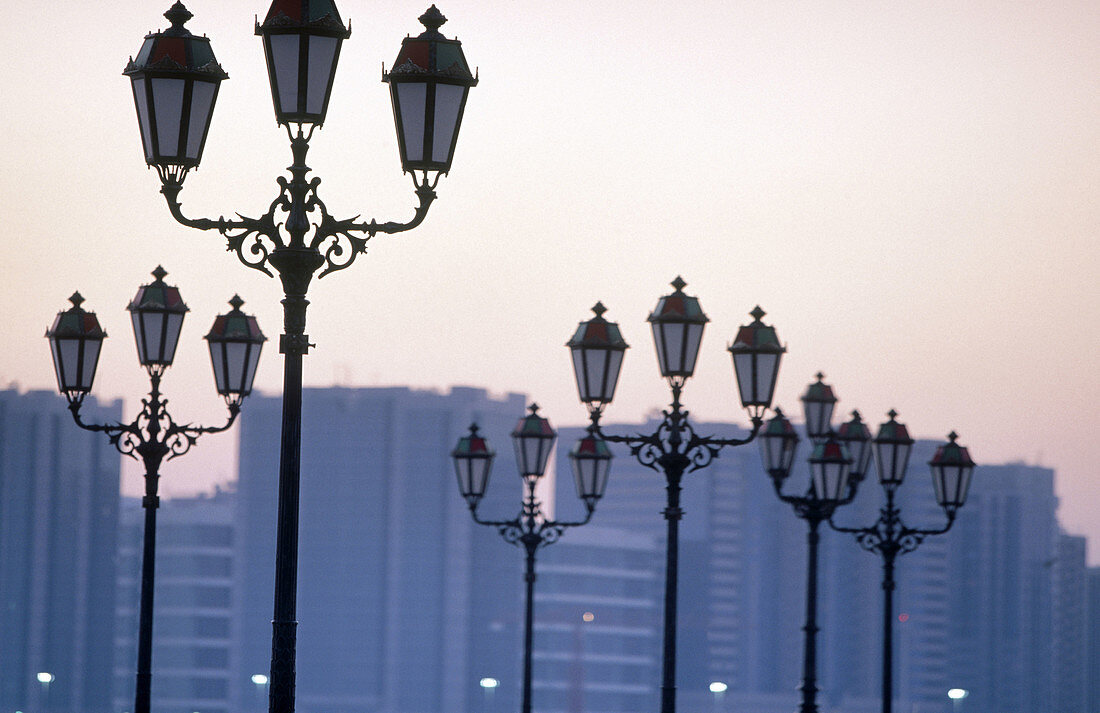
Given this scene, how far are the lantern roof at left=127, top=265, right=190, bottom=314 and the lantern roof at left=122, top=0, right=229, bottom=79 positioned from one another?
5.38 metres

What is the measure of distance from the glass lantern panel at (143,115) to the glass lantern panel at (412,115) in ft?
3.29

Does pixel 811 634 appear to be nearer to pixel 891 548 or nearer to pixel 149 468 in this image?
pixel 891 548

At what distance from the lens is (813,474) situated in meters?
17.0

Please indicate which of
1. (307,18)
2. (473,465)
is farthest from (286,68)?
(473,465)

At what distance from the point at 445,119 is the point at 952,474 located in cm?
1190

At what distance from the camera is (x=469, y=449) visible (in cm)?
1800

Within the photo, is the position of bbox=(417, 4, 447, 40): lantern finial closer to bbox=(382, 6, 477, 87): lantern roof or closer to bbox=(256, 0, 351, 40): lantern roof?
bbox=(382, 6, 477, 87): lantern roof

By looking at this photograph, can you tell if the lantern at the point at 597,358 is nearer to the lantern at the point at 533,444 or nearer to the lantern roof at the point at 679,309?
the lantern roof at the point at 679,309

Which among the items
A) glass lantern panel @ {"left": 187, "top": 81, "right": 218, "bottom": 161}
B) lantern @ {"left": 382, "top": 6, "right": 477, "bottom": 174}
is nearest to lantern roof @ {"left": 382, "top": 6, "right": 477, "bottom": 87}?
lantern @ {"left": 382, "top": 6, "right": 477, "bottom": 174}

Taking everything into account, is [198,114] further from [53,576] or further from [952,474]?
[53,576]

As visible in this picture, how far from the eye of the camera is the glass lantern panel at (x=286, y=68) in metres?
7.14

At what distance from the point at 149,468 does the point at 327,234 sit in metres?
5.88

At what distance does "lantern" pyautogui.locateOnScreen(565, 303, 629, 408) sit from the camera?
515 inches

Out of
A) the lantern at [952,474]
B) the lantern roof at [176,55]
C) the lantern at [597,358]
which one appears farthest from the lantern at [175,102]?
the lantern at [952,474]
